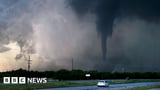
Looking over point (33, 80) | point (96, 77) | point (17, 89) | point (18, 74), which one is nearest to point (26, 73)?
point (18, 74)

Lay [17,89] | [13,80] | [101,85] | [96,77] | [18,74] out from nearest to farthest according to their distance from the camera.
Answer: [17,89] < [101,85] < [13,80] < [18,74] < [96,77]

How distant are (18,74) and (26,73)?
17.6 feet

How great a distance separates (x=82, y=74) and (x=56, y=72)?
18.3 metres

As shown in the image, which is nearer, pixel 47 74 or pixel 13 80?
pixel 13 80

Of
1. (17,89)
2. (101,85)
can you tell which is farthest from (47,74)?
(17,89)

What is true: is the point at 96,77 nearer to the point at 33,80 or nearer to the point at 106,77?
the point at 106,77

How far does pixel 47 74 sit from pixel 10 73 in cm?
2234

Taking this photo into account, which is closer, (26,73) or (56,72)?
(26,73)

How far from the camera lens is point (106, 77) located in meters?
193

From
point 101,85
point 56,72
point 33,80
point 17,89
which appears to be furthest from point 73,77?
point 17,89

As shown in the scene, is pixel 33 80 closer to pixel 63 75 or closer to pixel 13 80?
pixel 13 80

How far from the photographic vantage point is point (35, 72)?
621ft

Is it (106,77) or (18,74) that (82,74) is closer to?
(106,77)

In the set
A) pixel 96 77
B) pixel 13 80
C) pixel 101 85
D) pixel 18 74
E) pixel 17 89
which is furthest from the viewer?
pixel 96 77
